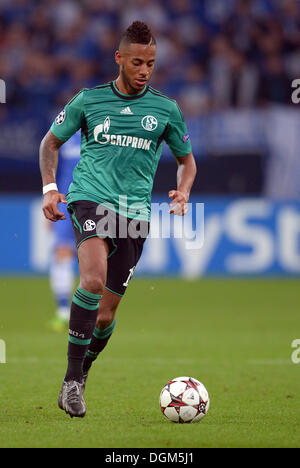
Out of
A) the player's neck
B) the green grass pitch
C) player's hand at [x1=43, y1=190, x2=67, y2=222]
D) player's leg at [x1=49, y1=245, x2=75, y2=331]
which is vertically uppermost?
the player's neck

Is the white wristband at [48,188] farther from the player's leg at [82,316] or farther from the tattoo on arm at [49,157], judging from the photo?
the player's leg at [82,316]

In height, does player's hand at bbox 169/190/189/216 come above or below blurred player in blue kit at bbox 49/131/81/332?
above

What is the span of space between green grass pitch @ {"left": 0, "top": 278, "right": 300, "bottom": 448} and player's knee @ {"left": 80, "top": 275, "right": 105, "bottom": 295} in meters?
0.71

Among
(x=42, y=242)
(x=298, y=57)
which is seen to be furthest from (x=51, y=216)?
(x=298, y=57)

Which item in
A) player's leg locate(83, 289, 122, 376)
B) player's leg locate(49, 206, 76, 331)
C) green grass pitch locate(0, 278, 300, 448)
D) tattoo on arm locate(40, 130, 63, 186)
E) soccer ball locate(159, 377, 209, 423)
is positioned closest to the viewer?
green grass pitch locate(0, 278, 300, 448)

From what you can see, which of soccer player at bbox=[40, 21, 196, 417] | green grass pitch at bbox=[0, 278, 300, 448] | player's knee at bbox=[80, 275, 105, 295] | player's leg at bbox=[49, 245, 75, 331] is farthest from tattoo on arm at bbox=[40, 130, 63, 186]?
player's leg at bbox=[49, 245, 75, 331]

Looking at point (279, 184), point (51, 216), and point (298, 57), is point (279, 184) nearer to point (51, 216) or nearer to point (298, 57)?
point (298, 57)

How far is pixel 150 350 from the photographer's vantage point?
26.1 ft

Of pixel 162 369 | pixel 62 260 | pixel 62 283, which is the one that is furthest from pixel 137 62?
pixel 62 260

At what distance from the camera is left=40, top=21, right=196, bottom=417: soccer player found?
4.79 metres

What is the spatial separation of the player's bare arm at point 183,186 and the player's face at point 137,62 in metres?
0.62

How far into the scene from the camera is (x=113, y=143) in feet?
16.4

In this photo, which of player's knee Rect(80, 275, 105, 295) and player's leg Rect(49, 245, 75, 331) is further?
player's leg Rect(49, 245, 75, 331)

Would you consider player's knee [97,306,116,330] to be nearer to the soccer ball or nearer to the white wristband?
the soccer ball
